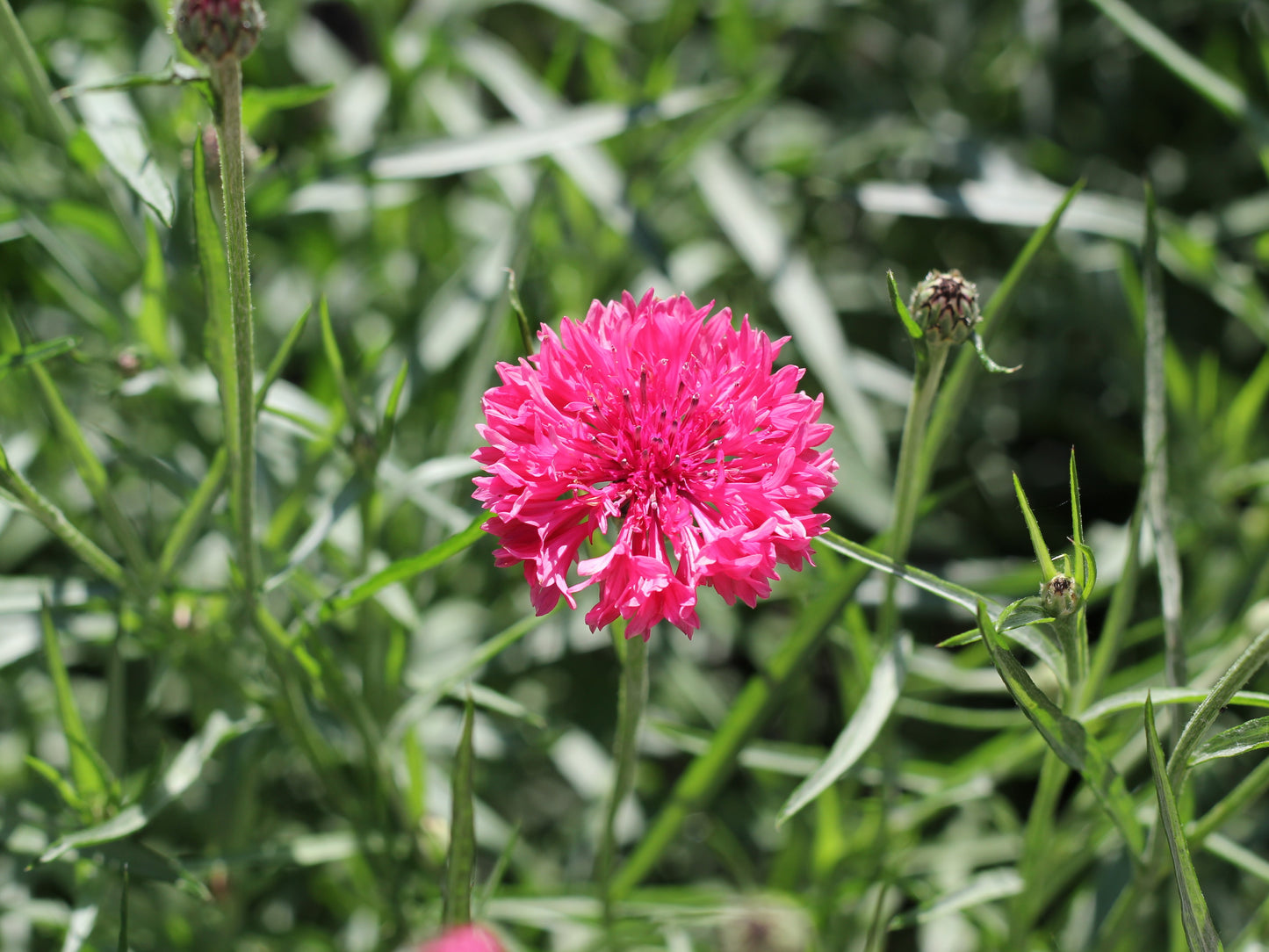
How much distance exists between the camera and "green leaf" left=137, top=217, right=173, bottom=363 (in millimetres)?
1017

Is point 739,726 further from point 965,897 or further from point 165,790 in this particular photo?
point 165,790

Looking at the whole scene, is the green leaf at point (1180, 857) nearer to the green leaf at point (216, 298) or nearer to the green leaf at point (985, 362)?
the green leaf at point (985, 362)

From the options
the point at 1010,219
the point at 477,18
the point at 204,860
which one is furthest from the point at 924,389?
the point at 477,18

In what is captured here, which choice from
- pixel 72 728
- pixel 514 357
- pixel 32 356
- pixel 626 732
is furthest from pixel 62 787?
pixel 514 357

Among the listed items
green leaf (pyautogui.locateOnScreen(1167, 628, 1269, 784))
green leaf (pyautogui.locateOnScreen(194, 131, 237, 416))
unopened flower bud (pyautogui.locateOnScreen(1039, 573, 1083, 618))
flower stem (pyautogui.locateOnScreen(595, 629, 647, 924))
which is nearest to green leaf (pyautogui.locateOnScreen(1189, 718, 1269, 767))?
green leaf (pyautogui.locateOnScreen(1167, 628, 1269, 784))

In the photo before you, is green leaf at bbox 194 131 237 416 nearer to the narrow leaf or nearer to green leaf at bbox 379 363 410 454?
green leaf at bbox 379 363 410 454

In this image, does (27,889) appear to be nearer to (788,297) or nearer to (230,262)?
(230,262)

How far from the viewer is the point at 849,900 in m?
1.11

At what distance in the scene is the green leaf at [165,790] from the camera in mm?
784

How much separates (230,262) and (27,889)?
2.85ft

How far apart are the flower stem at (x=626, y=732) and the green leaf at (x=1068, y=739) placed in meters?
0.24

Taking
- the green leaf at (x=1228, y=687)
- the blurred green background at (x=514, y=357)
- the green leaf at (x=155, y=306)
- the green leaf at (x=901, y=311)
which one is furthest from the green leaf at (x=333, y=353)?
the green leaf at (x=1228, y=687)

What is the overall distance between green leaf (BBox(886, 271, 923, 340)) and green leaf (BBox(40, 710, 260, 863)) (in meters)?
0.67

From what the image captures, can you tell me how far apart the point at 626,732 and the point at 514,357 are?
72 cm
